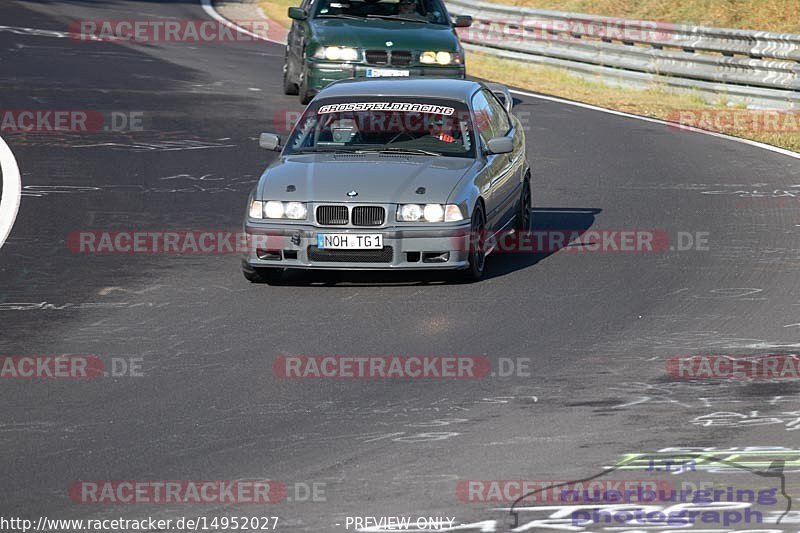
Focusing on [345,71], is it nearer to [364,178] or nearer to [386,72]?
[386,72]

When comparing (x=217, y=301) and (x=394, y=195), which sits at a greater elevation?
(x=394, y=195)

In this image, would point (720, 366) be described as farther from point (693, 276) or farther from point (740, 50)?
point (740, 50)

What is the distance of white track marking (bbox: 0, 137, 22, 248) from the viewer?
587 inches

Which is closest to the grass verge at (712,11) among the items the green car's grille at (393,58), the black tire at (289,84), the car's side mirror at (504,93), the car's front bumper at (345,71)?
the black tire at (289,84)

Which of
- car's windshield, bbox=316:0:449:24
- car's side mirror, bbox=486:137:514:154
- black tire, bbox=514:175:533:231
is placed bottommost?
black tire, bbox=514:175:533:231

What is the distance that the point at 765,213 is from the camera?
16.0 meters

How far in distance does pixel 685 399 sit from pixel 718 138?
13533mm

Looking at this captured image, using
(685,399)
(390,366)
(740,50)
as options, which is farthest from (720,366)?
(740,50)

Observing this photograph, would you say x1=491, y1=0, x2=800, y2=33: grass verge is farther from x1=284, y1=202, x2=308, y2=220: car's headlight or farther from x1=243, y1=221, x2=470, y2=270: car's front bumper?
x1=284, y1=202, x2=308, y2=220: car's headlight

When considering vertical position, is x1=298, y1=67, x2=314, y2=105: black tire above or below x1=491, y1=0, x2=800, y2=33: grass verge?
below

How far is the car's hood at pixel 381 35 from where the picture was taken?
22.0 metres

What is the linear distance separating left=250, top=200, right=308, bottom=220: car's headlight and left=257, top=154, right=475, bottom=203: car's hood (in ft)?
0.15

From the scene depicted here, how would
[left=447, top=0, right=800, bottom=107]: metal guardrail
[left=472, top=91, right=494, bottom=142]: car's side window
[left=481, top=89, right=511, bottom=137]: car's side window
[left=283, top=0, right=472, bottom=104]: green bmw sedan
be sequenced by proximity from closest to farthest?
[left=472, top=91, right=494, bottom=142]: car's side window
[left=481, top=89, right=511, bottom=137]: car's side window
[left=283, top=0, right=472, bottom=104]: green bmw sedan
[left=447, top=0, right=800, bottom=107]: metal guardrail

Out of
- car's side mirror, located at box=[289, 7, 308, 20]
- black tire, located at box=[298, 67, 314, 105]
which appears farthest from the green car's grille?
car's side mirror, located at box=[289, 7, 308, 20]
